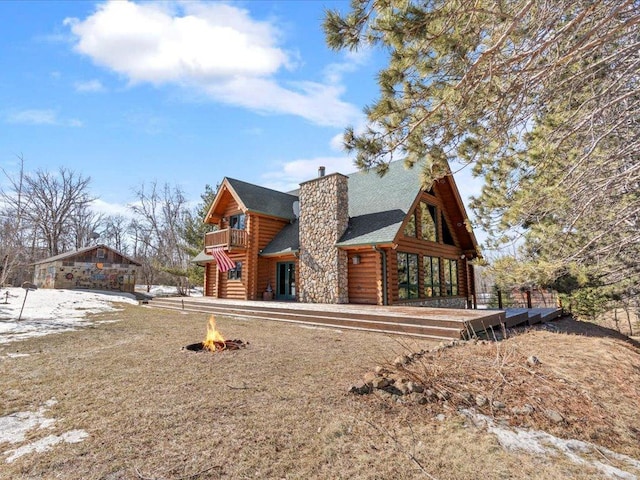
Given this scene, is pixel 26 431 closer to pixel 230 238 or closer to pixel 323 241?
pixel 323 241

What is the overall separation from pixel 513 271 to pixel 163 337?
820 centimetres

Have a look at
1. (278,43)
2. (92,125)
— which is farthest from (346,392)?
(92,125)

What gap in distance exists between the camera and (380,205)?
1390cm

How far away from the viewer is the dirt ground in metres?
2.38

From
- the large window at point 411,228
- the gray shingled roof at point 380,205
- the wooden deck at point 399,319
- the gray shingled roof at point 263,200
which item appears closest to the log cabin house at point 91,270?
the gray shingled roof at point 263,200

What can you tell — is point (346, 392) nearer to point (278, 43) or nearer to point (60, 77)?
point (278, 43)

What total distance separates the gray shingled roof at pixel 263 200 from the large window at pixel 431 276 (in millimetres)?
7567

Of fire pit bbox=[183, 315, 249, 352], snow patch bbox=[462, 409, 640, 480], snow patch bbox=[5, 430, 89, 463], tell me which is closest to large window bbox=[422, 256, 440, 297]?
fire pit bbox=[183, 315, 249, 352]

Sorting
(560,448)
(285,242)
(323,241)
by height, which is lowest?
(560,448)

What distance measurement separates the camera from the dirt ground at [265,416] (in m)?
2.38

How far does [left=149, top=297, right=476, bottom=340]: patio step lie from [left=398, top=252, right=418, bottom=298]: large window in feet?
11.1

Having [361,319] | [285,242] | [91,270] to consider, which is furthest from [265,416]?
[91,270]

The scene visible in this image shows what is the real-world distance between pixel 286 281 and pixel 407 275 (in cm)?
595

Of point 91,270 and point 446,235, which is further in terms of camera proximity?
point 91,270
